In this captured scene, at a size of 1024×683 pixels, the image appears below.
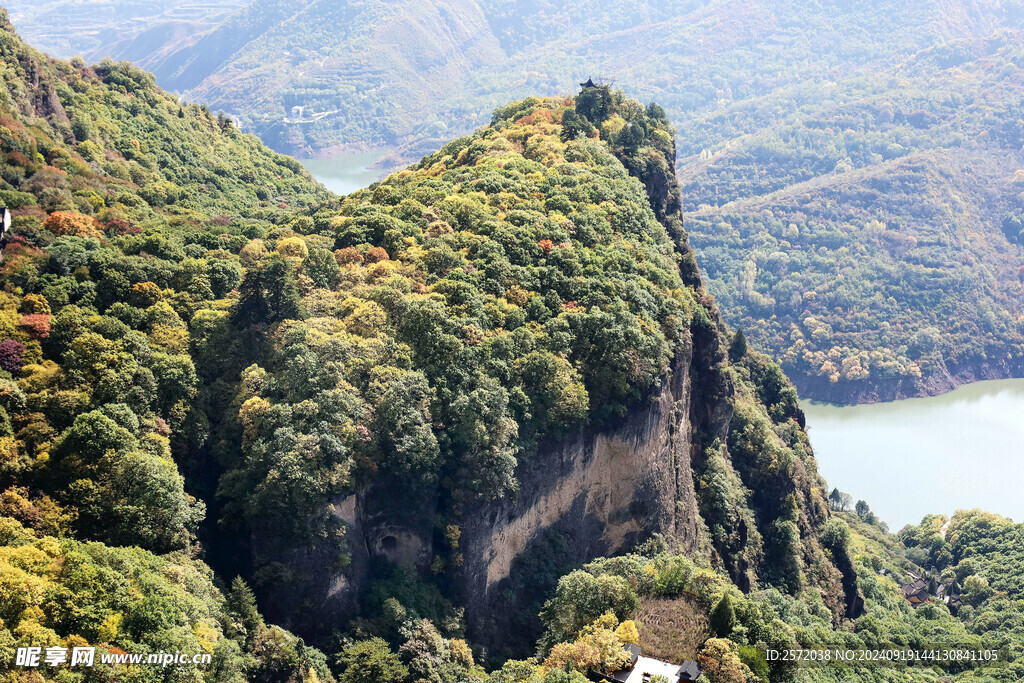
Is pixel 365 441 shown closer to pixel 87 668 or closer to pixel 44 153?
pixel 87 668

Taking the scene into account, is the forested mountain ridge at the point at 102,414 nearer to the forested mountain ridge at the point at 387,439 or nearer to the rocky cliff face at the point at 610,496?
the forested mountain ridge at the point at 387,439

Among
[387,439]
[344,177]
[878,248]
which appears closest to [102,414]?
[387,439]

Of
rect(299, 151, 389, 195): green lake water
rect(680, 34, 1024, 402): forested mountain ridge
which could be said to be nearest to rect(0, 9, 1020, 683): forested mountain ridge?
rect(680, 34, 1024, 402): forested mountain ridge

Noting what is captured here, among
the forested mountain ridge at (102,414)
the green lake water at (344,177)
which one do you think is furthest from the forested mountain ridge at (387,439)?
the green lake water at (344,177)

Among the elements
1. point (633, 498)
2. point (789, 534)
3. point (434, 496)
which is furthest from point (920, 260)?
point (434, 496)

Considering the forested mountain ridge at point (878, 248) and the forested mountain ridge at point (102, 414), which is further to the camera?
the forested mountain ridge at point (878, 248)

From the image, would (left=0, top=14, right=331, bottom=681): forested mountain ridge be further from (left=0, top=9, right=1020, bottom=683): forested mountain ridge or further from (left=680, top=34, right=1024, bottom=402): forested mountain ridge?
(left=680, top=34, right=1024, bottom=402): forested mountain ridge

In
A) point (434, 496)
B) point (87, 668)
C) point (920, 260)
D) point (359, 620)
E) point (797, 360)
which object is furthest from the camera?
point (920, 260)

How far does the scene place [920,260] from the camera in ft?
490

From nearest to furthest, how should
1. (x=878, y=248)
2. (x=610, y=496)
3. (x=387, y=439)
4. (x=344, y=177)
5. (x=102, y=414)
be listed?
(x=102, y=414), (x=387, y=439), (x=610, y=496), (x=878, y=248), (x=344, y=177)

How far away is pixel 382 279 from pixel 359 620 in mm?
16695

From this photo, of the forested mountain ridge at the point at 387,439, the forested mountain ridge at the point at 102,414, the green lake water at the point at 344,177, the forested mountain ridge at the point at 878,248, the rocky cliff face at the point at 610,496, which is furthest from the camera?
the green lake water at the point at 344,177

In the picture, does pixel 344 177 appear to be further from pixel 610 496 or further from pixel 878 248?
pixel 610 496

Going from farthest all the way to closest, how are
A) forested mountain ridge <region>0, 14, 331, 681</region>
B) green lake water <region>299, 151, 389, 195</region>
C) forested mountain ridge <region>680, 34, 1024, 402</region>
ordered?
green lake water <region>299, 151, 389, 195</region>, forested mountain ridge <region>680, 34, 1024, 402</region>, forested mountain ridge <region>0, 14, 331, 681</region>
